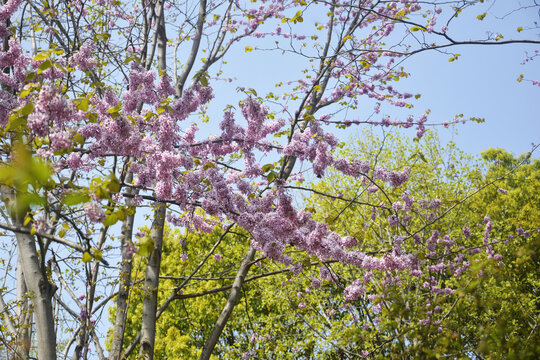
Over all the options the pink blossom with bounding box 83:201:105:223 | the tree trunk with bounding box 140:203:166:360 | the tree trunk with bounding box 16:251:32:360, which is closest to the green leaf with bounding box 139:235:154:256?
the pink blossom with bounding box 83:201:105:223

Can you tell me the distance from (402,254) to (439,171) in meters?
12.4

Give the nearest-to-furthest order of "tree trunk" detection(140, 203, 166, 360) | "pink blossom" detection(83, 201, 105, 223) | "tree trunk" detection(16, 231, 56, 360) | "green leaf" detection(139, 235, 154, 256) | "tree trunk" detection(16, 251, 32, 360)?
"green leaf" detection(139, 235, 154, 256) → "pink blossom" detection(83, 201, 105, 223) → "tree trunk" detection(16, 231, 56, 360) → "tree trunk" detection(140, 203, 166, 360) → "tree trunk" detection(16, 251, 32, 360)

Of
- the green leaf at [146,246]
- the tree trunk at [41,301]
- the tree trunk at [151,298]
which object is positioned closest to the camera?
the green leaf at [146,246]

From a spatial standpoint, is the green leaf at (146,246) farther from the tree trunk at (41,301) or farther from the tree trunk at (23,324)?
the tree trunk at (23,324)

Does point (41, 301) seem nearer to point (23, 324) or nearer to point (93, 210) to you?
point (23, 324)

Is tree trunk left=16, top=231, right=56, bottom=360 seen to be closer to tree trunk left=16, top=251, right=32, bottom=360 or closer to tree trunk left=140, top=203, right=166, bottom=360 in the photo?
tree trunk left=16, top=251, right=32, bottom=360

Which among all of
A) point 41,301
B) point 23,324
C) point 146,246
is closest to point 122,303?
point 41,301

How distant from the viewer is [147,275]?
5.58 m

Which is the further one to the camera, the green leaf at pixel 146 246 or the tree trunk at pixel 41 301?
the tree trunk at pixel 41 301

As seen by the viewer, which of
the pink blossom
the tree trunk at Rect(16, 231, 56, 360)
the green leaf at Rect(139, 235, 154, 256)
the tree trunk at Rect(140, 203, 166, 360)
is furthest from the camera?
the tree trunk at Rect(140, 203, 166, 360)

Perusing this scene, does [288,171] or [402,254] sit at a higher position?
[288,171]

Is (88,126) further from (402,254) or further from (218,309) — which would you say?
(218,309)

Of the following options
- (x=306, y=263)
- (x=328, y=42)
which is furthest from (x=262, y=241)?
(x=328, y=42)

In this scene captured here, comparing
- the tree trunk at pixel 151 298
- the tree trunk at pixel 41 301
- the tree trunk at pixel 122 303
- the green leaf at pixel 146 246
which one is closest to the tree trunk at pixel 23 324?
the tree trunk at pixel 41 301
